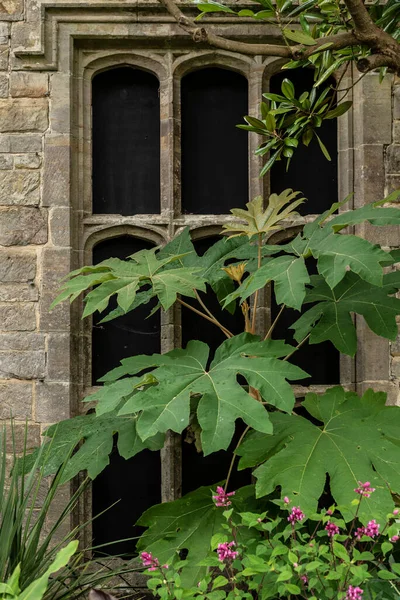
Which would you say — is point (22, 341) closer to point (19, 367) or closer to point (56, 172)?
point (19, 367)

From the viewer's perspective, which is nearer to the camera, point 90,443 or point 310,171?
point 90,443

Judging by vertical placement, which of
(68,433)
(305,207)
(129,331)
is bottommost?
(68,433)

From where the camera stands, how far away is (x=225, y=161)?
418cm

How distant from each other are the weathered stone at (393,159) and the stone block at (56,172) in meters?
1.63

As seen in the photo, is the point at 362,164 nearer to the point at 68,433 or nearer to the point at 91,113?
the point at 91,113

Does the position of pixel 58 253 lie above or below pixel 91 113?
below

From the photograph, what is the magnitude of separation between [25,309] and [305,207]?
5.12ft

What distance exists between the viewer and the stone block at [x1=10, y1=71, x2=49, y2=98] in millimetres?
3982

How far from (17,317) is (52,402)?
0.46 m

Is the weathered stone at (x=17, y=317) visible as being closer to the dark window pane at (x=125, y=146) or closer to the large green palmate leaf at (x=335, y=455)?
the dark window pane at (x=125, y=146)

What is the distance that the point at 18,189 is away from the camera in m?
3.95

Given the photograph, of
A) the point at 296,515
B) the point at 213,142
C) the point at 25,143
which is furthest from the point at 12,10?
the point at 296,515

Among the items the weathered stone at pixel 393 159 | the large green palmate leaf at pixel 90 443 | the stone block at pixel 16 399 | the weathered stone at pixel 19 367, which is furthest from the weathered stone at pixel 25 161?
the weathered stone at pixel 393 159

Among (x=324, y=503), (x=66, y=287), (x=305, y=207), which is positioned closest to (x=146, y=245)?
(x=305, y=207)
